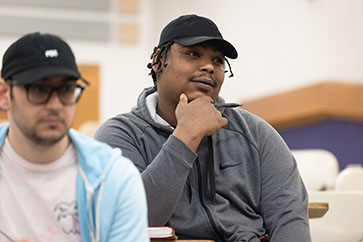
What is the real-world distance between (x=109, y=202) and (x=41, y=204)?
7.0 inches

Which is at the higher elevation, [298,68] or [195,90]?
[195,90]

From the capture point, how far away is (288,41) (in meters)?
6.76

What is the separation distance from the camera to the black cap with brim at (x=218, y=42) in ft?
7.53

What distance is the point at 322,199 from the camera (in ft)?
9.93

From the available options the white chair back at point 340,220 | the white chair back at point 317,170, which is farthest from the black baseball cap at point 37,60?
the white chair back at point 317,170

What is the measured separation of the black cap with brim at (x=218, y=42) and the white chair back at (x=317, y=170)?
2.36 metres

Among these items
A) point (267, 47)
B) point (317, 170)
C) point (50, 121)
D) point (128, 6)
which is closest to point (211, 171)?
point (50, 121)

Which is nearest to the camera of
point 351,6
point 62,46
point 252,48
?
point 62,46

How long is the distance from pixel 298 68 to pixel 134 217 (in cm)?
518

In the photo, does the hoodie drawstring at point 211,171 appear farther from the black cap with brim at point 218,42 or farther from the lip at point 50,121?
the lip at point 50,121

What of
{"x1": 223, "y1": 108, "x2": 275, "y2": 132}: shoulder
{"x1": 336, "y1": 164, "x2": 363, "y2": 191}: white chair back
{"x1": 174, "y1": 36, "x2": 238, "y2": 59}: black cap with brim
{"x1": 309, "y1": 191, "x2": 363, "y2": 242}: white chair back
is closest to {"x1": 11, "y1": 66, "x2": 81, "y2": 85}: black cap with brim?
{"x1": 174, "y1": 36, "x2": 238, "y2": 59}: black cap with brim

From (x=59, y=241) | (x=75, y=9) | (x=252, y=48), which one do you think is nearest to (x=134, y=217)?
(x=59, y=241)

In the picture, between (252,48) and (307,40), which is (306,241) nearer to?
(307,40)

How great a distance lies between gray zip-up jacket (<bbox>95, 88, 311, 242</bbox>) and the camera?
218cm
